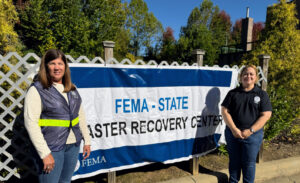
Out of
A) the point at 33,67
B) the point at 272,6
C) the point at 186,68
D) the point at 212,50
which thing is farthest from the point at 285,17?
the point at 212,50

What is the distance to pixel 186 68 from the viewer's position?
2.93 metres

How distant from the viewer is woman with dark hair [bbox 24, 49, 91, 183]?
1480mm

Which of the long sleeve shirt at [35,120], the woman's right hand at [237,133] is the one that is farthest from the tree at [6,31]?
the woman's right hand at [237,133]

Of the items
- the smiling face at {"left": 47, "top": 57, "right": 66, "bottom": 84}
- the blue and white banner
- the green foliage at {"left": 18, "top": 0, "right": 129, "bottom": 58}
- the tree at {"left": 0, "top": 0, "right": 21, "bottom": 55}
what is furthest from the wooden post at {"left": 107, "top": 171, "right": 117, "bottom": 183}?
the green foliage at {"left": 18, "top": 0, "right": 129, "bottom": 58}

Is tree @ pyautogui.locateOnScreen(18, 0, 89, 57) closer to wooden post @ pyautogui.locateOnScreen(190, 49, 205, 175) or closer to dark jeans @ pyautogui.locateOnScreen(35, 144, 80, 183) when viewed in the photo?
wooden post @ pyautogui.locateOnScreen(190, 49, 205, 175)

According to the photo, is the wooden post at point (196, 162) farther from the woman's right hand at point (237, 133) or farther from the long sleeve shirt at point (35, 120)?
the long sleeve shirt at point (35, 120)

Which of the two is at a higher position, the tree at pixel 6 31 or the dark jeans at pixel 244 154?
the tree at pixel 6 31

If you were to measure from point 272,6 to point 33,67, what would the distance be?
28.1 feet

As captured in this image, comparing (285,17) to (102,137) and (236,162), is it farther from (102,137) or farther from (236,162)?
(102,137)

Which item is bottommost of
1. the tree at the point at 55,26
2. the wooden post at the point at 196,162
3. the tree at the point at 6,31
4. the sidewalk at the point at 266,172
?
the sidewalk at the point at 266,172

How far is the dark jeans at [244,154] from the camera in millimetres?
2482

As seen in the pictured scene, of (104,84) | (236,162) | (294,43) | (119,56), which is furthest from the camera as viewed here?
(119,56)

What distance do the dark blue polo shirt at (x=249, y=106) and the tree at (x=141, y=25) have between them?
73.4 feet

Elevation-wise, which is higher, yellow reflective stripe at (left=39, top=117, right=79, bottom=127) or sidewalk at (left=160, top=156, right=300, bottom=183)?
yellow reflective stripe at (left=39, top=117, right=79, bottom=127)
